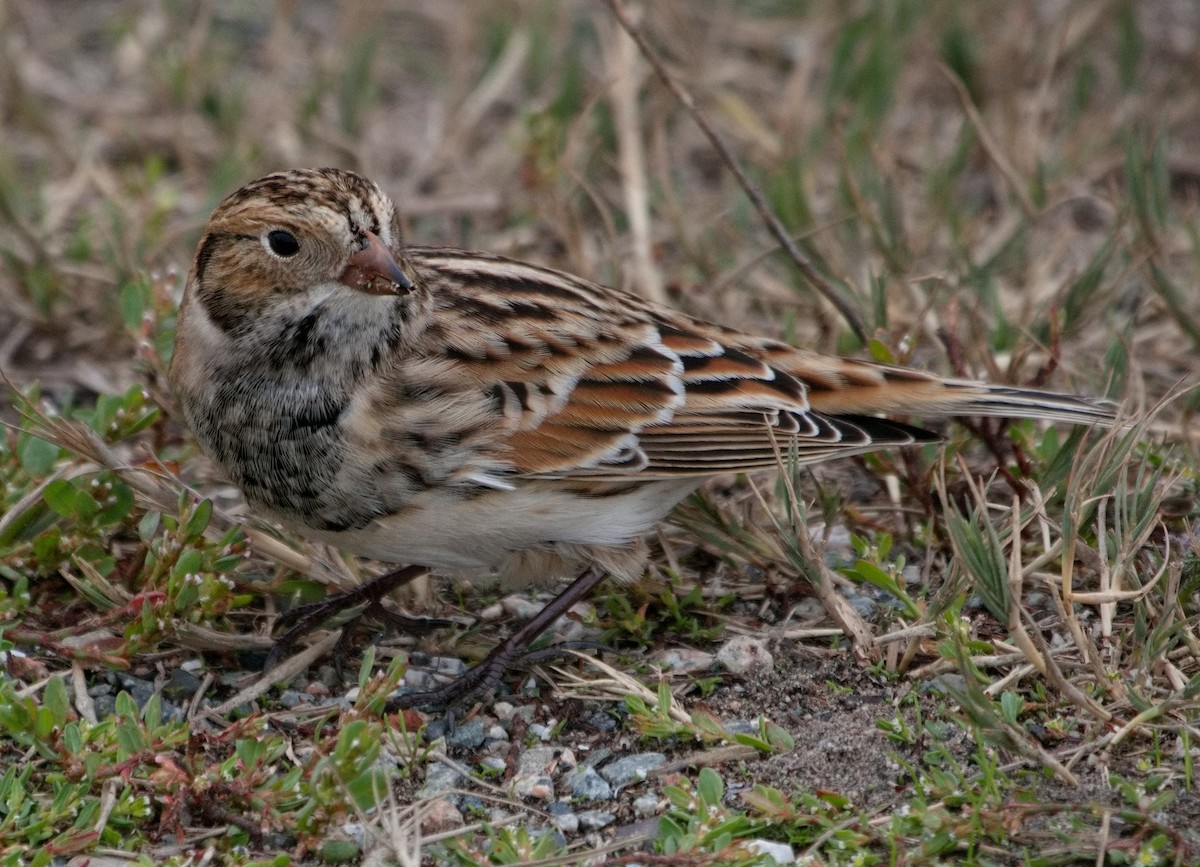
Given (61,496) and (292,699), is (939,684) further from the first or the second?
(61,496)

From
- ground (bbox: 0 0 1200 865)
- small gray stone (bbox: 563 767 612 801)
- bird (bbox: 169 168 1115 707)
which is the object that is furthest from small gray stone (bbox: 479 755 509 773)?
bird (bbox: 169 168 1115 707)

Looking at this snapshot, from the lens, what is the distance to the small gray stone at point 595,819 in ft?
11.8

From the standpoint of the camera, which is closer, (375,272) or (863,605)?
→ (375,272)

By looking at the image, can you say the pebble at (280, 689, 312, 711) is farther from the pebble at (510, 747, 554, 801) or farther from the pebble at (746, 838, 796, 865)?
the pebble at (746, 838, 796, 865)

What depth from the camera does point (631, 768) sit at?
12.3 feet

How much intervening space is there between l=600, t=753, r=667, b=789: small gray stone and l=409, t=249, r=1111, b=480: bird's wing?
0.79 meters

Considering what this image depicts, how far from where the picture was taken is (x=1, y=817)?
3539 millimetres

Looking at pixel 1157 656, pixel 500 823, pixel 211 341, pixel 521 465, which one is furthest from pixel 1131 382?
pixel 211 341

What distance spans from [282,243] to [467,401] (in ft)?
2.02

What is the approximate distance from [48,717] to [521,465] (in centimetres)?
129

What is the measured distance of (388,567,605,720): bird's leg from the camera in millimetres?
4105

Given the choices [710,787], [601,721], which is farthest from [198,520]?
[710,787]

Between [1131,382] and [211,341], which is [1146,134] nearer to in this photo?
[1131,382]

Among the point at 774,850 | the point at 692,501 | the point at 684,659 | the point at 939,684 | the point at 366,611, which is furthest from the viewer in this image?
the point at 692,501
